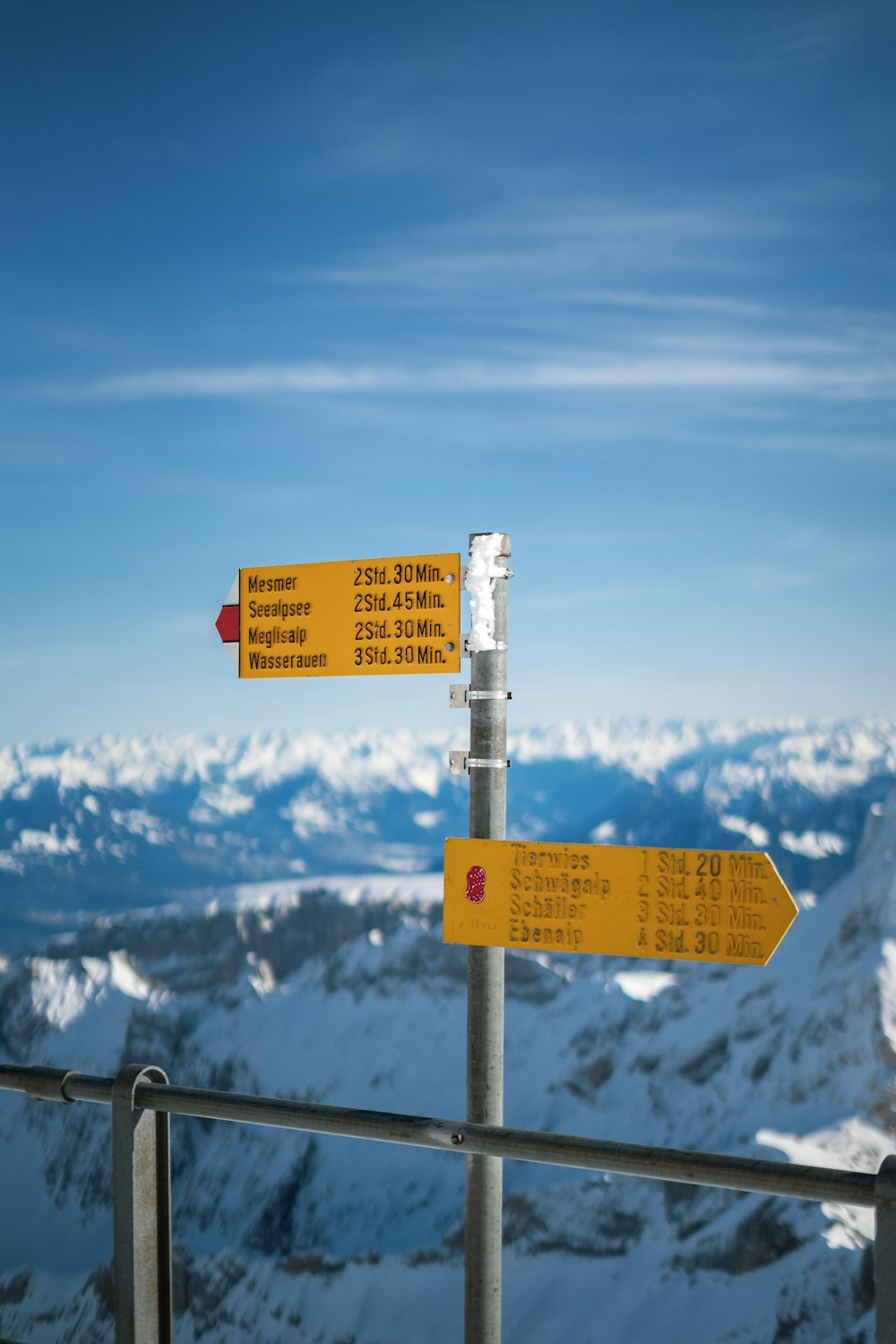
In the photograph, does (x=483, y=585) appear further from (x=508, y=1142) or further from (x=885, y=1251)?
(x=885, y=1251)

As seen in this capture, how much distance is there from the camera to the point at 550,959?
4045 inches

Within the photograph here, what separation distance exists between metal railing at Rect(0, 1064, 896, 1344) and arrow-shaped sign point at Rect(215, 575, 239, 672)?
129 centimetres

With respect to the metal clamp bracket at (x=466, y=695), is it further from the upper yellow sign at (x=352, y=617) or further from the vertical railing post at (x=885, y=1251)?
the vertical railing post at (x=885, y=1251)

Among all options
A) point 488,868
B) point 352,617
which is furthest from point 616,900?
point 352,617

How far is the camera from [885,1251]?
69.7 inches

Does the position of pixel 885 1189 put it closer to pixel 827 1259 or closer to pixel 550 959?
pixel 827 1259

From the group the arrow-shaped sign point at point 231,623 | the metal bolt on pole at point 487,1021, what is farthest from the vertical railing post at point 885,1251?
the arrow-shaped sign point at point 231,623

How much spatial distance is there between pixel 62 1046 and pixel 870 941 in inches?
2412

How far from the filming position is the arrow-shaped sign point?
3402mm

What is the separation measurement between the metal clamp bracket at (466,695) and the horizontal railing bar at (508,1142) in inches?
43.5

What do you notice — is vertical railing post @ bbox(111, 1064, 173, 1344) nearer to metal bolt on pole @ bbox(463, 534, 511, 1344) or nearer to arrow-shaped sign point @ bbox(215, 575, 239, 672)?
metal bolt on pole @ bbox(463, 534, 511, 1344)

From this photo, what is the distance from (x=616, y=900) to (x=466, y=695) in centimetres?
65

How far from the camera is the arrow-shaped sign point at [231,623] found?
134 inches

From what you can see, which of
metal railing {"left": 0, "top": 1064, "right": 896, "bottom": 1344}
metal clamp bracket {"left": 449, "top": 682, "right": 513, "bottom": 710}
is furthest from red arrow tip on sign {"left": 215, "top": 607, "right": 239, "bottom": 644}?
metal railing {"left": 0, "top": 1064, "right": 896, "bottom": 1344}
